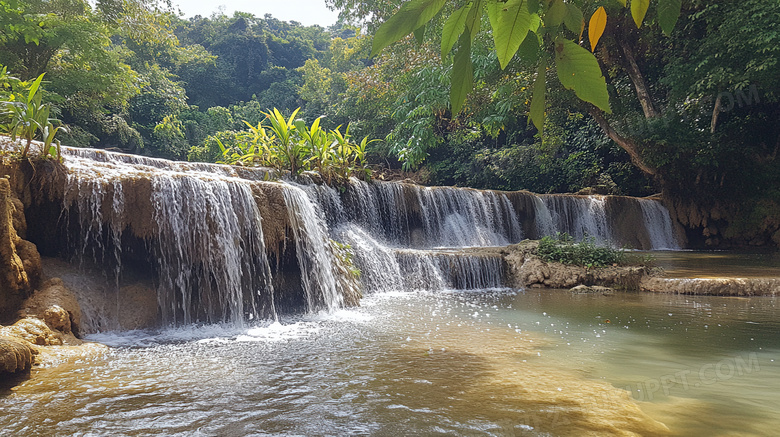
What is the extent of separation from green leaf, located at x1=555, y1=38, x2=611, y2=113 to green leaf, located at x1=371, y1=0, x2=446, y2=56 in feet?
0.67

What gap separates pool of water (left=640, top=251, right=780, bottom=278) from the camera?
8.79 metres

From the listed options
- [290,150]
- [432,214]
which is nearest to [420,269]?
[290,150]

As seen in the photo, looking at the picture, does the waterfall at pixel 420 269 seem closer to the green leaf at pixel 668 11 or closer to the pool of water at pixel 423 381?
the pool of water at pixel 423 381

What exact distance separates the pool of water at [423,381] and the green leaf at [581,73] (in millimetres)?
2397

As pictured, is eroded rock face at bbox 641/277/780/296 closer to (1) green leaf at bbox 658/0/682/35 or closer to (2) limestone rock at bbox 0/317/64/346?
(1) green leaf at bbox 658/0/682/35

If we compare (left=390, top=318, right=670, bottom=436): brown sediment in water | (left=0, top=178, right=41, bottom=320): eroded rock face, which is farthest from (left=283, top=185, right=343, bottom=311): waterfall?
(left=0, top=178, right=41, bottom=320): eroded rock face

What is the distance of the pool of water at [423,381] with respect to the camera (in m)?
2.79

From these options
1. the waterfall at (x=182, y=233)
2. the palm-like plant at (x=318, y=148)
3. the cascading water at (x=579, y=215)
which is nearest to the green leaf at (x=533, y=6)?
the waterfall at (x=182, y=233)

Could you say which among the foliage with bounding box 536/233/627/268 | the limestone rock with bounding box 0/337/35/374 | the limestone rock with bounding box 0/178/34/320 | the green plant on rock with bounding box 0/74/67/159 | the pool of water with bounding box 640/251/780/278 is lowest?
the pool of water with bounding box 640/251/780/278

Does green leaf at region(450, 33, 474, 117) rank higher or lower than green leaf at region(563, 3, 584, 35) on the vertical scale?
lower

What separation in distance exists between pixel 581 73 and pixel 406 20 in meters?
0.28

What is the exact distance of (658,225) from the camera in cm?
Result: 1599

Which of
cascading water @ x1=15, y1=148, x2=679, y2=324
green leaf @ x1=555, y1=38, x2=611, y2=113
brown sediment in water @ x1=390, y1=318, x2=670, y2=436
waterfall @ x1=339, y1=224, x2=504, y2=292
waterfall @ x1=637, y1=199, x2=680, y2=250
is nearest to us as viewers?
green leaf @ x1=555, y1=38, x2=611, y2=113

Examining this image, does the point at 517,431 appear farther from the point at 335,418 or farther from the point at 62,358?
the point at 62,358
